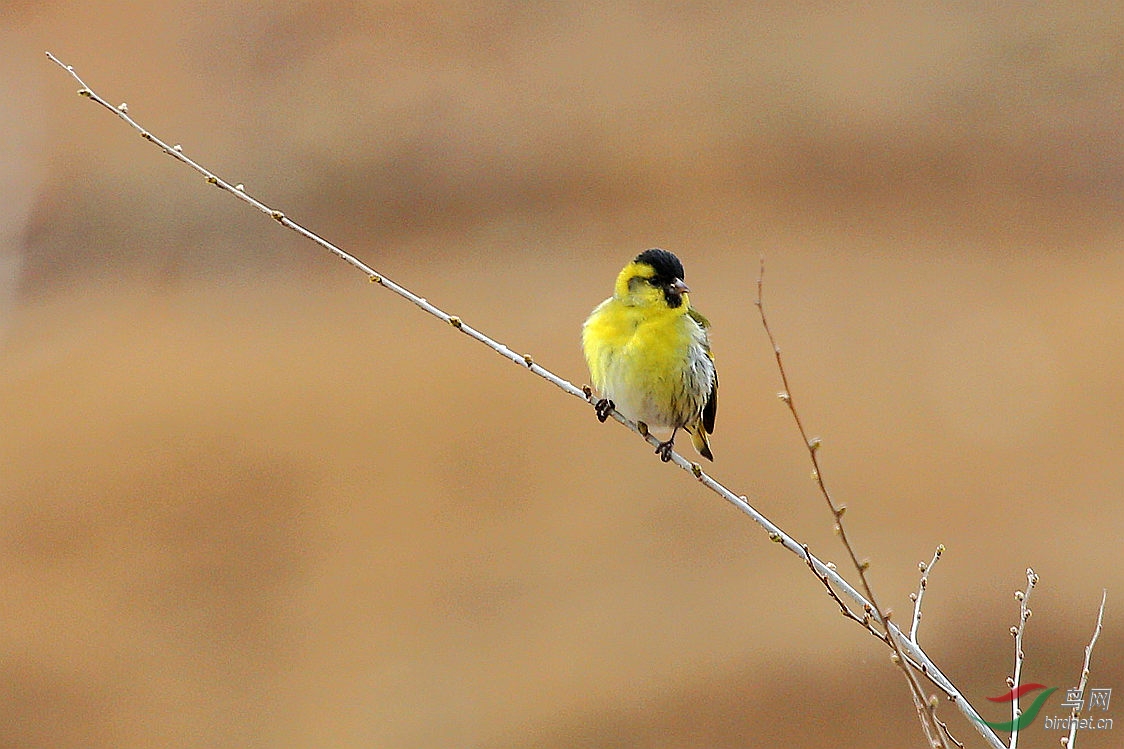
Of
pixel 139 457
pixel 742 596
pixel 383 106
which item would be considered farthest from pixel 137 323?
pixel 742 596

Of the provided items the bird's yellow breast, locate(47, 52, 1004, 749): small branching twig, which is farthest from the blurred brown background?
locate(47, 52, 1004, 749): small branching twig

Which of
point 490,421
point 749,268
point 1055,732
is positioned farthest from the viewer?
point 749,268

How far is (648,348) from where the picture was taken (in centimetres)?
462

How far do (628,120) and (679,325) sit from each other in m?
9.12

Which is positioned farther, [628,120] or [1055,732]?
[628,120]

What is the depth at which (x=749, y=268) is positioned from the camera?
1270 cm

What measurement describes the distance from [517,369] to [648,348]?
23.3ft

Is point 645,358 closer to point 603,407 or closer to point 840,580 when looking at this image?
point 603,407

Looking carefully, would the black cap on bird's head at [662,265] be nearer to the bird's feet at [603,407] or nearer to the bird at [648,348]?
the bird at [648,348]

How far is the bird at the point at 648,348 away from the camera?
463 centimetres

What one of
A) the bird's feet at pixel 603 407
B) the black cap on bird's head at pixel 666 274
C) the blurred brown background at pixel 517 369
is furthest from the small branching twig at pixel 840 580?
the blurred brown background at pixel 517 369

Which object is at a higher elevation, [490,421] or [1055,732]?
[490,421]

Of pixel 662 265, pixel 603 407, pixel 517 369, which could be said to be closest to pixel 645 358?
pixel 603 407

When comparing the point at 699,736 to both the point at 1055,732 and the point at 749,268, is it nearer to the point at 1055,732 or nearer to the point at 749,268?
the point at 1055,732
